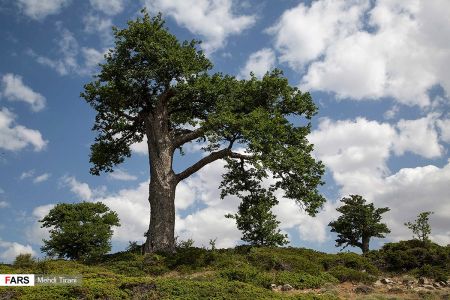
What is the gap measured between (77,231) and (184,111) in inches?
1164

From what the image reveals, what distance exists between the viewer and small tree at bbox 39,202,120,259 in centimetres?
5038

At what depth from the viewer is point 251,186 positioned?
89.2 feet

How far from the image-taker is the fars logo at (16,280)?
1321 cm

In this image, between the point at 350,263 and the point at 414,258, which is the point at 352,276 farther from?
the point at 414,258

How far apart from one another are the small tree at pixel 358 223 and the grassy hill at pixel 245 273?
97.5ft

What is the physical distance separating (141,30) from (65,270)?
48.8ft

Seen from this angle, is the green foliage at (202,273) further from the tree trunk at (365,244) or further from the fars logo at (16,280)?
the tree trunk at (365,244)

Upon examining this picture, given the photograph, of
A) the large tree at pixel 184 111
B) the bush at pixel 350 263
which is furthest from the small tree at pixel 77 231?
the bush at pixel 350 263

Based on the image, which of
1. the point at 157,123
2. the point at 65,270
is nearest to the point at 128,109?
the point at 157,123

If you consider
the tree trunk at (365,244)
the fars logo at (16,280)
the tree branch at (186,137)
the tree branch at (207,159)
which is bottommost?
the fars logo at (16,280)

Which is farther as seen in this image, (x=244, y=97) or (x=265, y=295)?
(x=244, y=97)

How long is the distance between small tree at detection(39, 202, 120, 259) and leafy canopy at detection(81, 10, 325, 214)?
89.6 ft

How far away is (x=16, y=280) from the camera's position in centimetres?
1340

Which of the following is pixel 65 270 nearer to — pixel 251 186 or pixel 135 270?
pixel 135 270
